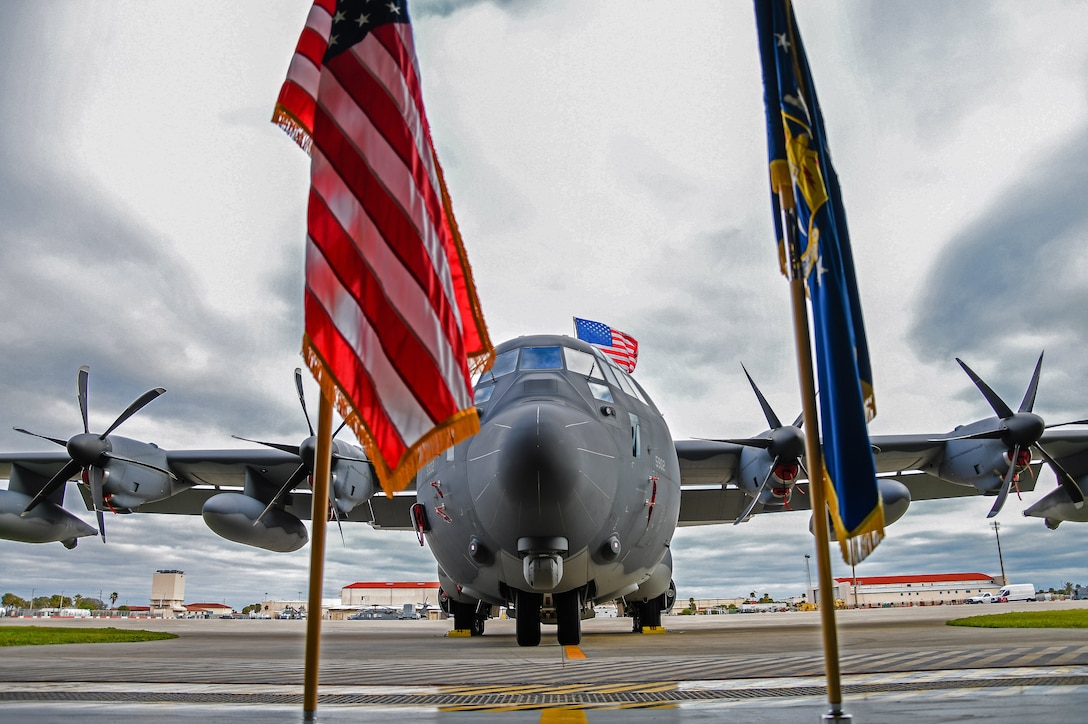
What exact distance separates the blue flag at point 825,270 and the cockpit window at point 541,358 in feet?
20.9

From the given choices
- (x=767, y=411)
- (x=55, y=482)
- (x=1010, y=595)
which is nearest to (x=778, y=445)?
(x=767, y=411)

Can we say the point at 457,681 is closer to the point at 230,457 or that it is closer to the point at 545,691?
the point at 545,691

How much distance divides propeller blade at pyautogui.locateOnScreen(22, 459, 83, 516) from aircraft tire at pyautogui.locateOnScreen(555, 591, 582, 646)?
42.2ft

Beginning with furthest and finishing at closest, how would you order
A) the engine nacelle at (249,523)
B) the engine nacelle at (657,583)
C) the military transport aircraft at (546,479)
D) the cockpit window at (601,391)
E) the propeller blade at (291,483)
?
the propeller blade at (291,483) → the engine nacelle at (249,523) → the engine nacelle at (657,583) → the cockpit window at (601,391) → the military transport aircraft at (546,479)

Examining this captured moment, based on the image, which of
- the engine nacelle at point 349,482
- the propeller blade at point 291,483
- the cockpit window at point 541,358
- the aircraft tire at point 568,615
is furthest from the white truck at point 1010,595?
the cockpit window at point 541,358

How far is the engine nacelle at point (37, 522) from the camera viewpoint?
16969 mm

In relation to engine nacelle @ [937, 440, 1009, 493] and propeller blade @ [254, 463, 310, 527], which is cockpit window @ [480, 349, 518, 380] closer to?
propeller blade @ [254, 463, 310, 527]

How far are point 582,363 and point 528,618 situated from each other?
399cm

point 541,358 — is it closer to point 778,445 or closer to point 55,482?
point 778,445

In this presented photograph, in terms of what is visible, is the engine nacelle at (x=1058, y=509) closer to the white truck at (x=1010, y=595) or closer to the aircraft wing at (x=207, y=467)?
the aircraft wing at (x=207, y=467)

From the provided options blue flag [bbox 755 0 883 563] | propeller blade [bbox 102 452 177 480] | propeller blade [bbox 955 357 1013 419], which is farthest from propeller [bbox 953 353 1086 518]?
propeller blade [bbox 102 452 177 480]

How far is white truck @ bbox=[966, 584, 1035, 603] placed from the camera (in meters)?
77.4

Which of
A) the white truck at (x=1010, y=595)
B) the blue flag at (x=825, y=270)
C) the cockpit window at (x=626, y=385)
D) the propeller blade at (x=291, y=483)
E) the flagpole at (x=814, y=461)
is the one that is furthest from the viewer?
the white truck at (x=1010, y=595)

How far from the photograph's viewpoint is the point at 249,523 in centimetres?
1664
